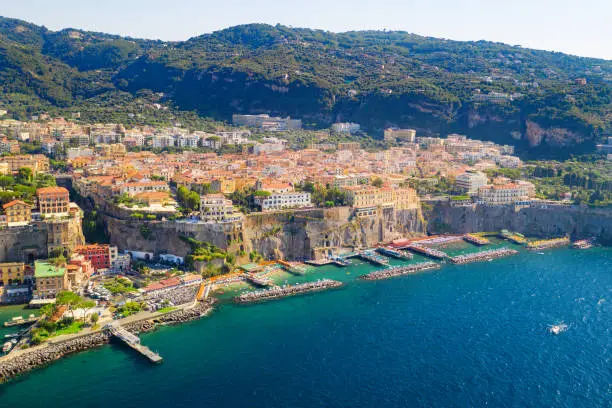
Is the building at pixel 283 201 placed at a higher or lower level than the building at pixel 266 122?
lower

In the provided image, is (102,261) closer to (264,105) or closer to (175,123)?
(175,123)

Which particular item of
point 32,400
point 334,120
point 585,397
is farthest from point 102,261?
point 334,120

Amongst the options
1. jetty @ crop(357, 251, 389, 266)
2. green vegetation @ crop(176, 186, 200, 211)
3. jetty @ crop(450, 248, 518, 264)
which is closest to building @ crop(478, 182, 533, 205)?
jetty @ crop(450, 248, 518, 264)

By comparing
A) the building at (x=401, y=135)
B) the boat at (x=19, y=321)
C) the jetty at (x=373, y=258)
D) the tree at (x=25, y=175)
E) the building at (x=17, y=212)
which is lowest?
the boat at (x=19, y=321)

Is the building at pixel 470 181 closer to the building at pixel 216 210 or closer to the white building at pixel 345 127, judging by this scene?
the building at pixel 216 210

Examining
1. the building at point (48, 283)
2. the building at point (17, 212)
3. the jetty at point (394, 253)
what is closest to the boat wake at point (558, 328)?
the jetty at point (394, 253)
